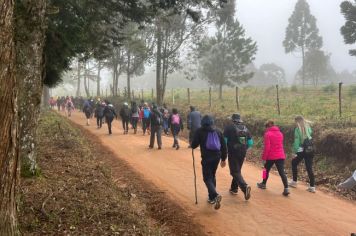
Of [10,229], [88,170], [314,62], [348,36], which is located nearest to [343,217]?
[88,170]

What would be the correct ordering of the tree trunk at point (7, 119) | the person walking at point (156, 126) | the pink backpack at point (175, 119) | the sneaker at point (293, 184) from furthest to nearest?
the pink backpack at point (175, 119), the person walking at point (156, 126), the sneaker at point (293, 184), the tree trunk at point (7, 119)

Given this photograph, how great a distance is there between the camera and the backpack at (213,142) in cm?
911

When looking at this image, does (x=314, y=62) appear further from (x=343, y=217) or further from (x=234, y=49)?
(x=343, y=217)

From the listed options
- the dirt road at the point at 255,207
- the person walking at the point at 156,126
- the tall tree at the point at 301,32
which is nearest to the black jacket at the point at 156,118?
the person walking at the point at 156,126

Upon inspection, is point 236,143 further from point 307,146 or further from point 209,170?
point 307,146

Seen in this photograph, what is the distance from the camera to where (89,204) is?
7434 mm

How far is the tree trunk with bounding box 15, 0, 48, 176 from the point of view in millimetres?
7859

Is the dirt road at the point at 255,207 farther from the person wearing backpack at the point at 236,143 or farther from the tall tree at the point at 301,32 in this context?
the tall tree at the point at 301,32

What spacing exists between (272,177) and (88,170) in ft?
17.9

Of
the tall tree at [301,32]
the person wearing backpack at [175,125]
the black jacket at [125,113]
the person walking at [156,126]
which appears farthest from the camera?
the tall tree at [301,32]

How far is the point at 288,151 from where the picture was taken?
1591 centimetres

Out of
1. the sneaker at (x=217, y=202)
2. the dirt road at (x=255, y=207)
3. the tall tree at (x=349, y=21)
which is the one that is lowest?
the dirt road at (x=255, y=207)

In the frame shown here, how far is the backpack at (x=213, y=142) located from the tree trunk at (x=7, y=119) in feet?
17.8

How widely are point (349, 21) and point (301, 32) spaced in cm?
3100
